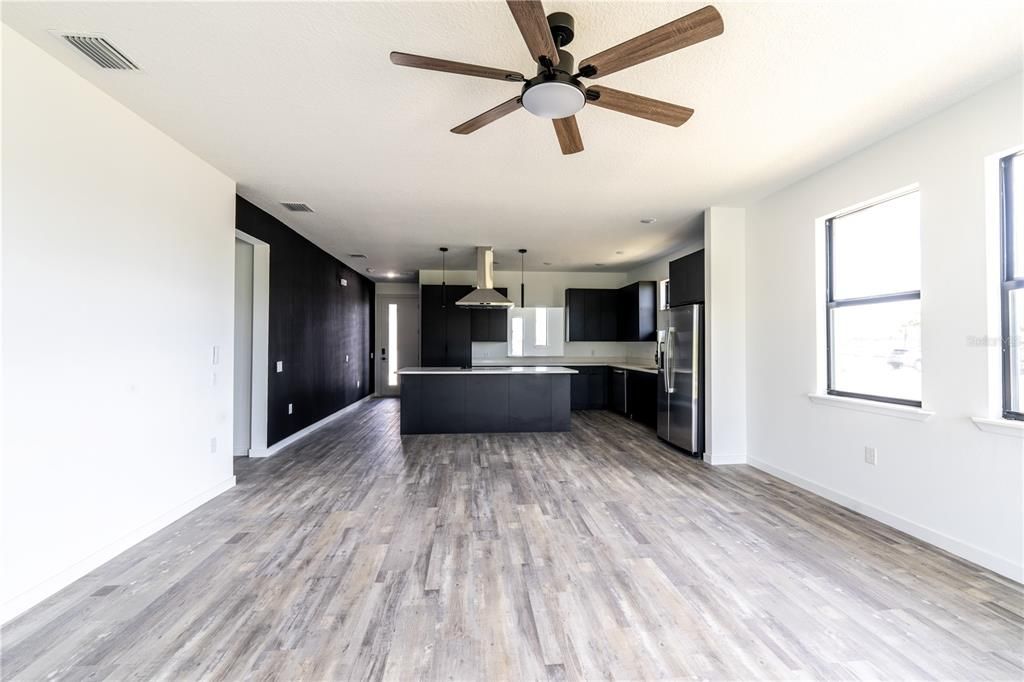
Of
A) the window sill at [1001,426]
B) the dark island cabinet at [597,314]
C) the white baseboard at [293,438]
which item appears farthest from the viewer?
the dark island cabinet at [597,314]

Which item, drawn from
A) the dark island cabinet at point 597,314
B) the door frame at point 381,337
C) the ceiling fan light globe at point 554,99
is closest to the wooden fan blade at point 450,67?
the ceiling fan light globe at point 554,99

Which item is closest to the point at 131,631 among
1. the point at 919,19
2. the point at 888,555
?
the point at 888,555

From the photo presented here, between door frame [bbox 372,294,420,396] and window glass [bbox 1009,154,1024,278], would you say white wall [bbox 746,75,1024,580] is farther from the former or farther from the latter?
door frame [bbox 372,294,420,396]

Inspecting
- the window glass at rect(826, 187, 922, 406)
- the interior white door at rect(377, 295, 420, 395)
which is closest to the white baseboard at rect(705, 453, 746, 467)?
the window glass at rect(826, 187, 922, 406)

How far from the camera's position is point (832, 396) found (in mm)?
3398

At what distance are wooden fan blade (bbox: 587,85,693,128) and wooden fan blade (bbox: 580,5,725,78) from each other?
0.48 ft

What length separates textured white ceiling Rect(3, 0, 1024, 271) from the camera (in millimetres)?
1768

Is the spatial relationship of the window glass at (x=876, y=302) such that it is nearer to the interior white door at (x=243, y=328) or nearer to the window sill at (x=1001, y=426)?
the window sill at (x=1001, y=426)

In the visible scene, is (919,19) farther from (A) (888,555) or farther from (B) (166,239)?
(B) (166,239)

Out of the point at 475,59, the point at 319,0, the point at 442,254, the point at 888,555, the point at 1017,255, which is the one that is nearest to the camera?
the point at 319,0

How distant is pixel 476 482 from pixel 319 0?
3.46 meters

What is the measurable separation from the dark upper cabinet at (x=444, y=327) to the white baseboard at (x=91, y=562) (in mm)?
4414

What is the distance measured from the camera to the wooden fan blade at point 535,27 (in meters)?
1.33

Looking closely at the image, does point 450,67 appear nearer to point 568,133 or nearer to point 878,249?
point 568,133
